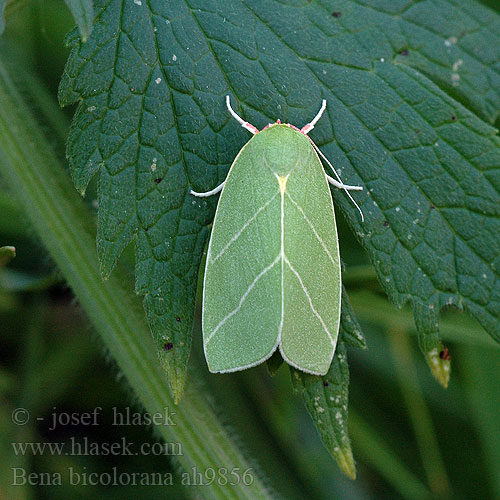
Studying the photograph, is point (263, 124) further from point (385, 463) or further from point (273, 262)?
point (385, 463)

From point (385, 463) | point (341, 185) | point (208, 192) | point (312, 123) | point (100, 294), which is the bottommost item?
point (385, 463)

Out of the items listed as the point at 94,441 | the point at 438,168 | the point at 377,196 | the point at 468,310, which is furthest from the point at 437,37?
the point at 94,441

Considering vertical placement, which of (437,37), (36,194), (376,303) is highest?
(437,37)

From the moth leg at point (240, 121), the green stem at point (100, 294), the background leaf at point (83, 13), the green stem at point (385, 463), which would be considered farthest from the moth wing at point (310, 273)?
the green stem at point (385, 463)

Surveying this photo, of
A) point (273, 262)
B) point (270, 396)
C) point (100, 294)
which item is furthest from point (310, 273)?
point (270, 396)

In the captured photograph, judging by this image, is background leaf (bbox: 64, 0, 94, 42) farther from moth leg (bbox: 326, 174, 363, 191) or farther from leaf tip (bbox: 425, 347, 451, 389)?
leaf tip (bbox: 425, 347, 451, 389)

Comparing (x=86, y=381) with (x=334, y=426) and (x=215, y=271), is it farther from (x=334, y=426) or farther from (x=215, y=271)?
(x=334, y=426)
